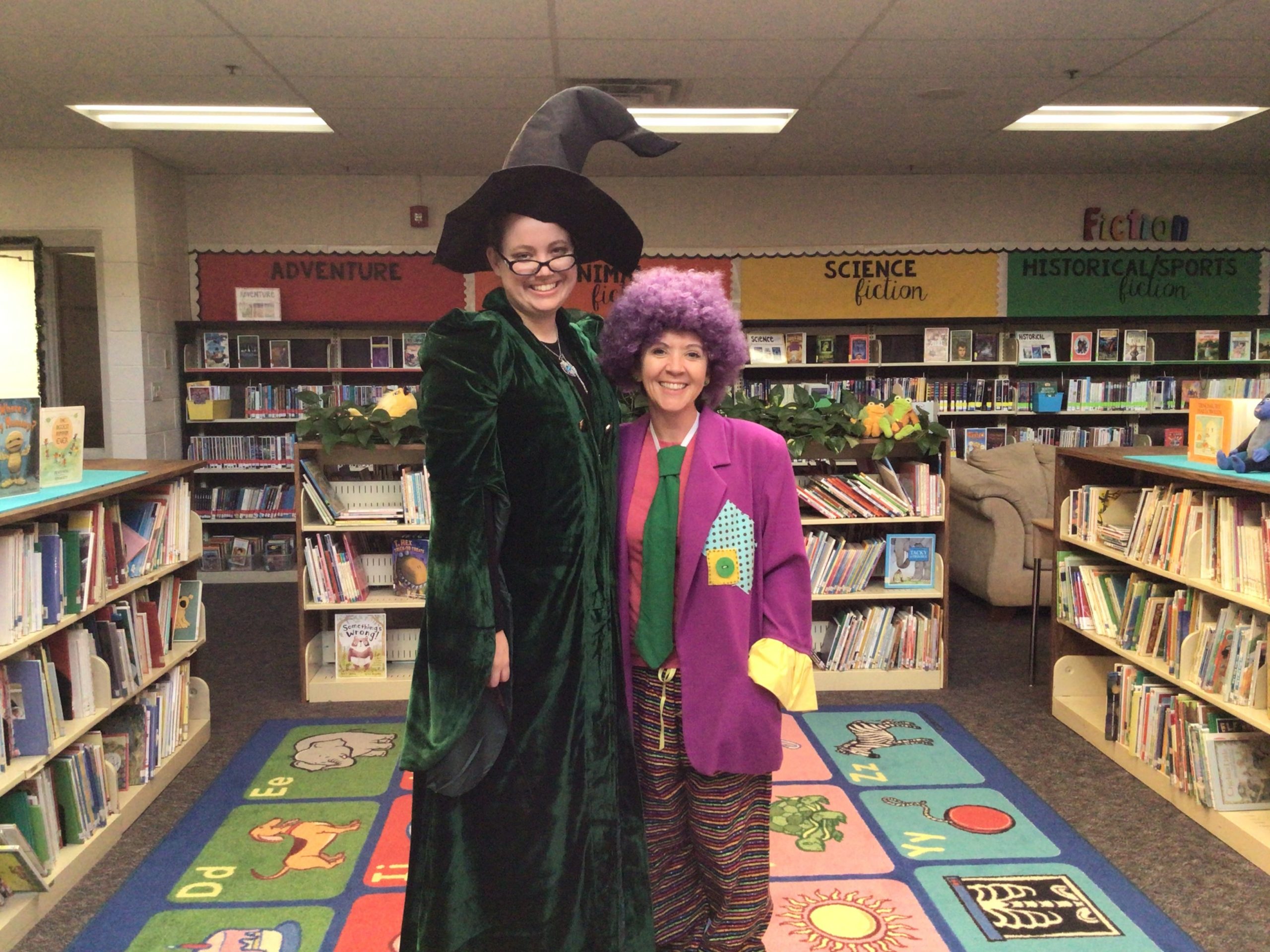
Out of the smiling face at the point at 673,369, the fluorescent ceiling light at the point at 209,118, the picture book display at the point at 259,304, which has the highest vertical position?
the fluorescent ceiling light at the point at 209,118

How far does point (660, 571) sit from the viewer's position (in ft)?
5.61

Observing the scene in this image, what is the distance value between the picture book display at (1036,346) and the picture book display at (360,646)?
5.31 meters

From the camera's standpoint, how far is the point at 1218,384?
729 cm

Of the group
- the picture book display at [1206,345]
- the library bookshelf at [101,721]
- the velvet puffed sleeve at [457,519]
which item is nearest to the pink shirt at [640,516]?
the velvet puffed sleeve at [457,519]

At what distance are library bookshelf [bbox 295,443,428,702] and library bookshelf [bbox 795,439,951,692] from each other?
1.78 metres

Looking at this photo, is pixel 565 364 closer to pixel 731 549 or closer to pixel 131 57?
pixel 731 549

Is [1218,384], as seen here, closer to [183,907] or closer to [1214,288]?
[1214,288]

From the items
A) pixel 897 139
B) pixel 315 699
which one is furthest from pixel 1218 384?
pixel 315 699

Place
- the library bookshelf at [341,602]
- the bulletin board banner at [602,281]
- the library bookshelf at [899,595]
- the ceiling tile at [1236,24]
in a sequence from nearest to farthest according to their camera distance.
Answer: the ceiling tile at [1236,24] < the library bookshelf at [341,602] < the library bookshelf at [899,595] < the bulletin board banner at [602,281]

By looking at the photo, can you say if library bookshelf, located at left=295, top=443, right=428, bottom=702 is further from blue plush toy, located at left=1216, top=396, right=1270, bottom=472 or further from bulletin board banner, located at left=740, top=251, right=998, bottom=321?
bulletin board banner, located at left=740, top=251, right=998, bottom=321

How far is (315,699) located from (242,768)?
2.40 ft

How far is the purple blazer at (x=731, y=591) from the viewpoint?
1.70 meters

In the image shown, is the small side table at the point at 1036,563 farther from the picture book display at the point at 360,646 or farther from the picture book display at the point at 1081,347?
the picture book display at the point at 1081,347

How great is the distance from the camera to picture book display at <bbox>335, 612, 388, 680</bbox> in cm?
414
